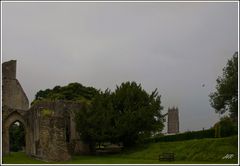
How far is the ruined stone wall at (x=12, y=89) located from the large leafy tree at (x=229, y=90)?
26.1 m

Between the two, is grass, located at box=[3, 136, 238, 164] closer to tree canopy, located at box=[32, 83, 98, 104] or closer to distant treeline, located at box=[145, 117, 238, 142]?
distant treeline, located at box=[145, 117, 238, 142]

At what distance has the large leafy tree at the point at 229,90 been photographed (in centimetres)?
3394

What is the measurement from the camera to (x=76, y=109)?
47656 millimetres

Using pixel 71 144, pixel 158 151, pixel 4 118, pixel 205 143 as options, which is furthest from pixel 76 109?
pixel 205 143

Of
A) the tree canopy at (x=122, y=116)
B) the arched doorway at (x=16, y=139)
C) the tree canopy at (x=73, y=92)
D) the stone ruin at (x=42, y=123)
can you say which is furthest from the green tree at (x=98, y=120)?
the arched doorway at (x=16, y=139)

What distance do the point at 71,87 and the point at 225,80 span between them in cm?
3507

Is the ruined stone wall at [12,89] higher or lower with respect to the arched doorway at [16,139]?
higher

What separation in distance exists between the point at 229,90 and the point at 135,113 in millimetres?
9283

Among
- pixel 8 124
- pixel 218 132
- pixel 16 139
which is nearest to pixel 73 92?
pixel 16 139

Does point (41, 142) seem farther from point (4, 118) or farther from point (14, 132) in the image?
point (14, 132)

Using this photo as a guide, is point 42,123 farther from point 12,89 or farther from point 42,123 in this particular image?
point 12,89

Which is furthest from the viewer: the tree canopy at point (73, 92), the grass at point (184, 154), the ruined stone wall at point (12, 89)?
the tree canopy at point (73, 92)

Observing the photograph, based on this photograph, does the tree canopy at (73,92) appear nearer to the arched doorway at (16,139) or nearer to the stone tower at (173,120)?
the arched doorway at (16,139)

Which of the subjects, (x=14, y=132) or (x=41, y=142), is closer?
(x=41, y=142)
